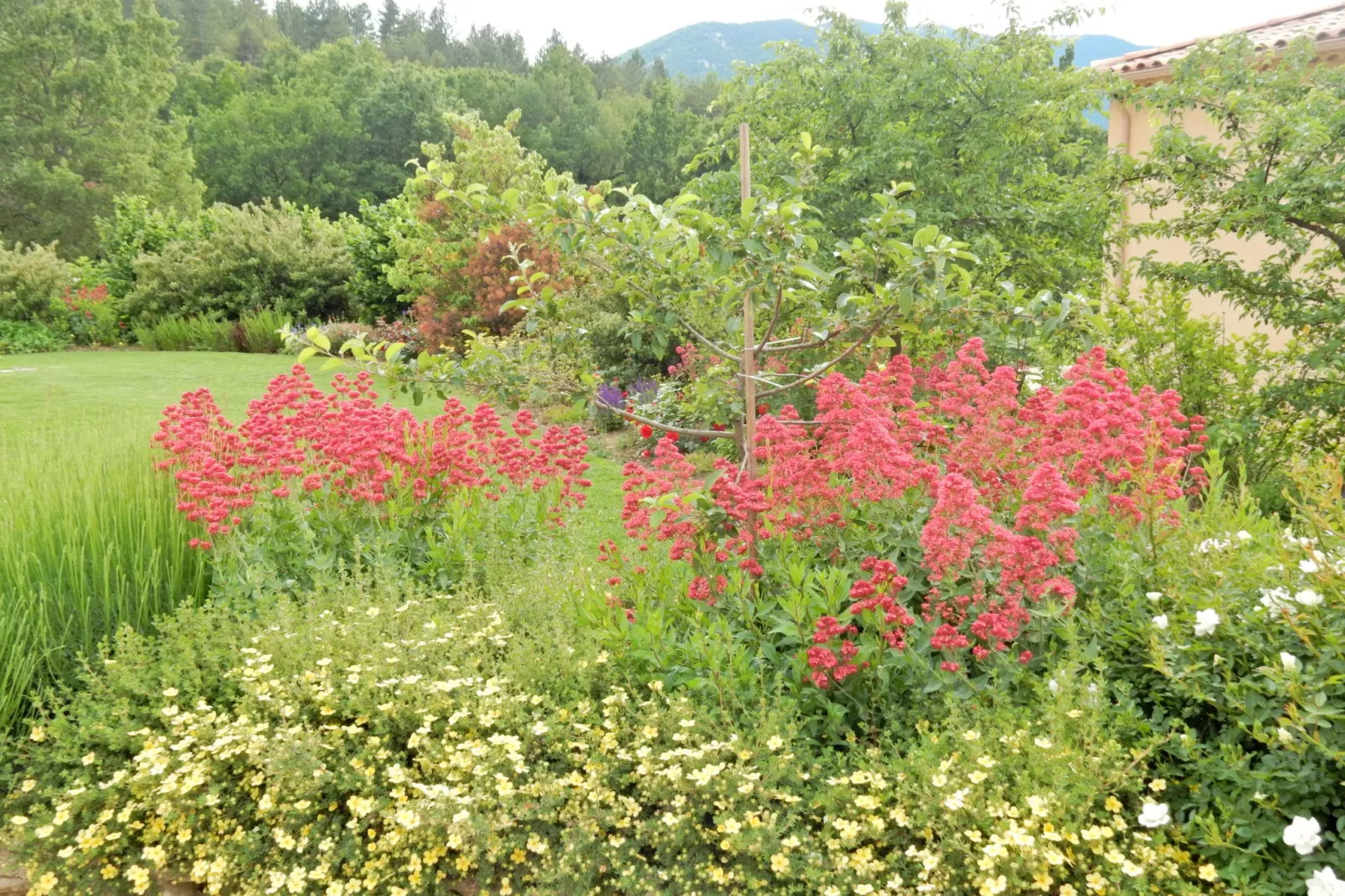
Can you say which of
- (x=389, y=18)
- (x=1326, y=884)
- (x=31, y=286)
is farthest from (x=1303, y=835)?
(x=389, y=18)

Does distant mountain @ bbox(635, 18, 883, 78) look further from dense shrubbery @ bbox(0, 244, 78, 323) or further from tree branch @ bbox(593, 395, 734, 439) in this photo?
tree branch @ bbox(593, 395, 734, 439)

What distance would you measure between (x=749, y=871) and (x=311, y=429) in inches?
113

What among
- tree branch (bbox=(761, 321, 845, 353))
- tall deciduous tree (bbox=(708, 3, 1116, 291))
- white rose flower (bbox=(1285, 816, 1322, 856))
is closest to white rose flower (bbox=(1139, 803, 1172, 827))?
white rose flower (bbox=(1285, 816, 1322, 856))

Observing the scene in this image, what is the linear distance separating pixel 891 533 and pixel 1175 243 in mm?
9516

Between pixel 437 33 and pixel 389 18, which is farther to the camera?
pixel 389 18

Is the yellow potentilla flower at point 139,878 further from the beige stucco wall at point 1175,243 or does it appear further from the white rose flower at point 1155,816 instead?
the beige stucco wall at point 1175,243

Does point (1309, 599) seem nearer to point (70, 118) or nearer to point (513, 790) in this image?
point (513, 790)

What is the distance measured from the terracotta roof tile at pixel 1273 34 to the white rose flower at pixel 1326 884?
358 inches

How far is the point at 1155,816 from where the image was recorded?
2217 mm

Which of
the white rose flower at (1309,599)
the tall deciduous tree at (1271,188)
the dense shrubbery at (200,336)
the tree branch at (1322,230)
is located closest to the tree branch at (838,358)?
the white rose flower at (1309,599)

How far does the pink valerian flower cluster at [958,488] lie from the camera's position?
2.71 m

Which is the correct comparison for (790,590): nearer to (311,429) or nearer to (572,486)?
(572,486)

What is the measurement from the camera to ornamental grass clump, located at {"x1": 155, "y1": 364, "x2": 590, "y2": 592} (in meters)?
3.91

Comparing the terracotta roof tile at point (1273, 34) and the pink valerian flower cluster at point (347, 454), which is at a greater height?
the terracotta roof tile at point (1273, 34)
